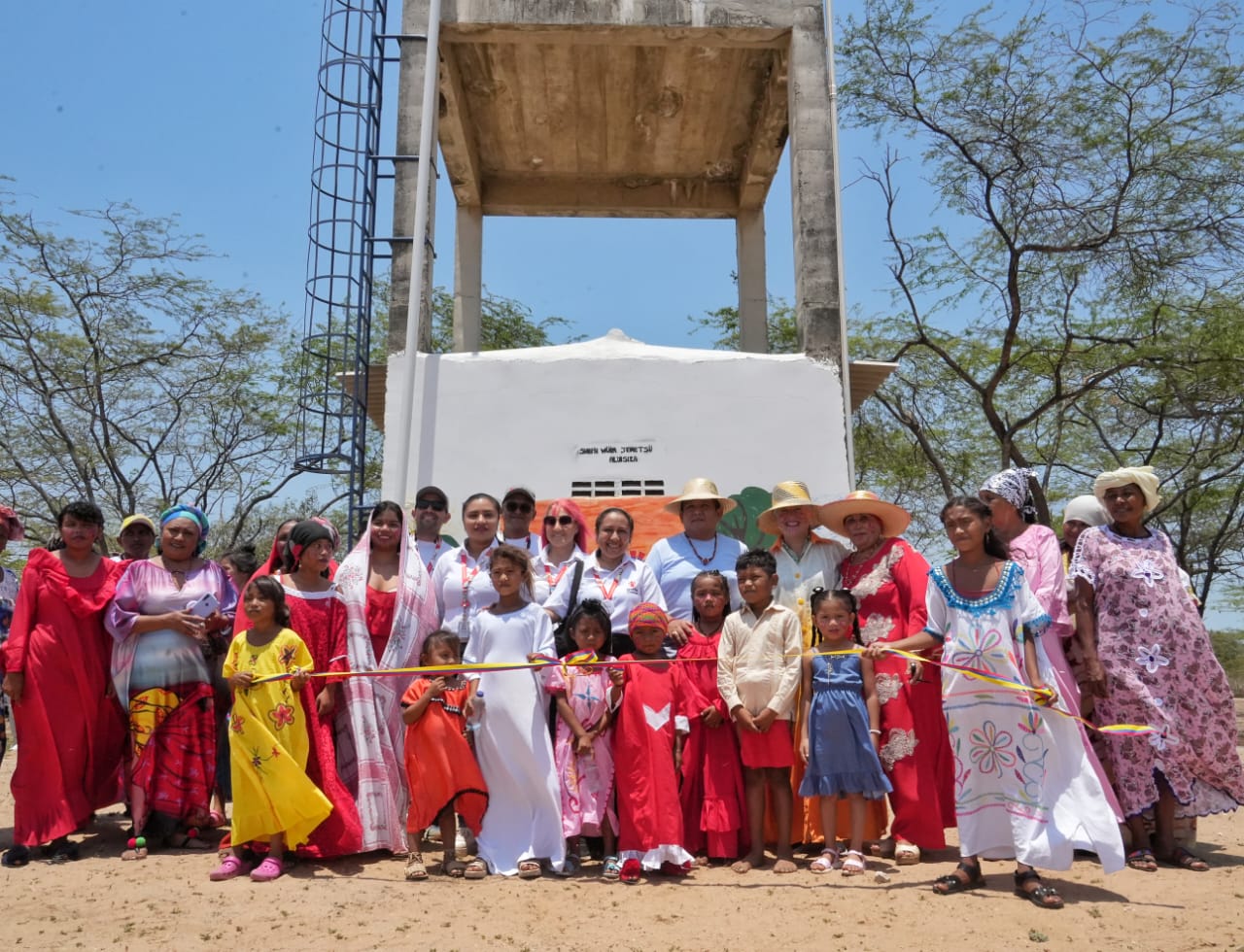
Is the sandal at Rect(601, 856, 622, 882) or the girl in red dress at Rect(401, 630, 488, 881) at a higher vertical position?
the girl in red dress at Rect(401, 630, 488, 881)

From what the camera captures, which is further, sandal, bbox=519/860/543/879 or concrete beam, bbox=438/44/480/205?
concrete beam, bbox=438/44/480/205

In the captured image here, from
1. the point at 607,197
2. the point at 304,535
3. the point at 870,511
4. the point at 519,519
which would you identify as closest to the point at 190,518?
the point at 304,535

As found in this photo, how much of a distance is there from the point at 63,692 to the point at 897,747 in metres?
3.83

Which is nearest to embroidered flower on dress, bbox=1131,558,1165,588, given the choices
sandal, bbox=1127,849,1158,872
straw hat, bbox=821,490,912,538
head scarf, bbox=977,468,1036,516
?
head scarf, bbox=977,468,1036,516

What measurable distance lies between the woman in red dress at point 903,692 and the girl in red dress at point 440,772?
1.84 m

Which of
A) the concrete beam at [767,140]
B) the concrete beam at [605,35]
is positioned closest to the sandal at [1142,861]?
the concrete beam at [767,140]

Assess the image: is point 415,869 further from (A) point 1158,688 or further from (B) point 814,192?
(B) point 814,192

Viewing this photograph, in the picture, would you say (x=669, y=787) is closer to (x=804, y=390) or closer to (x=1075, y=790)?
(x=1075, y=790)

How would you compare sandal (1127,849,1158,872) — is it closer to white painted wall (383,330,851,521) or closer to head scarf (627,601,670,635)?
head scarf (627,601,670,635)

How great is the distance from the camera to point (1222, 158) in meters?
12.7

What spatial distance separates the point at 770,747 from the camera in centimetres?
473

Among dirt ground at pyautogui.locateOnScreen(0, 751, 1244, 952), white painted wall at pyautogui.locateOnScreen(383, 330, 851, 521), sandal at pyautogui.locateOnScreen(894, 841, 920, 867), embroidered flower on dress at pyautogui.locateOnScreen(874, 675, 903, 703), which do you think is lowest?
dirt ground at pyautogui.locateOnScreen(0, 751, 1244, 952)

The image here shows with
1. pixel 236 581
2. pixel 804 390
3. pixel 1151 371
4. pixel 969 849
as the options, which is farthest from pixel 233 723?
pixel 1151 371

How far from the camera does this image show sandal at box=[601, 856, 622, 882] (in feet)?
15.1
